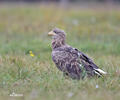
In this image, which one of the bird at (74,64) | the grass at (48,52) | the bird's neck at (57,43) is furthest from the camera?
the bird's neck at (57,43)

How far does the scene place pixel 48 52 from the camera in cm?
773

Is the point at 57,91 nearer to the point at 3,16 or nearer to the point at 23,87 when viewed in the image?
the point at 23,87

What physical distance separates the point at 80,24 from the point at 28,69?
6.31 meters

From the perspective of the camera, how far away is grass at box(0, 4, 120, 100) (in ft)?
14.9

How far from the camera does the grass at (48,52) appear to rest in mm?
4527

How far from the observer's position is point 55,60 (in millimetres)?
5391

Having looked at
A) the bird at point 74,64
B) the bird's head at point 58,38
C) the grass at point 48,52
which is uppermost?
the bird's head at point 58,38

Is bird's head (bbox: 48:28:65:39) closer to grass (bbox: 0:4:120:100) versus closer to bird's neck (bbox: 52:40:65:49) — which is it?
bird's neck (bbox: 52:40:65:49)

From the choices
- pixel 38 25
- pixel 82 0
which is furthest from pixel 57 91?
pixel 82 0

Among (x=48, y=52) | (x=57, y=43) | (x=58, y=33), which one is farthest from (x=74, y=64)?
(x=48, y=52)

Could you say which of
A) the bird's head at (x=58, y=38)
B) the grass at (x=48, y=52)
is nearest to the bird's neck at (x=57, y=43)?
the bird's head at (x=58, y=38)

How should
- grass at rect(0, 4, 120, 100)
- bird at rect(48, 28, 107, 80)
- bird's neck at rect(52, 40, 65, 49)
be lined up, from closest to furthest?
grass at rect(0, 4, 120, 100)
bird at rect(48, 28, 107, 80)
bird's neck at rect(52, 40, 65, 49)

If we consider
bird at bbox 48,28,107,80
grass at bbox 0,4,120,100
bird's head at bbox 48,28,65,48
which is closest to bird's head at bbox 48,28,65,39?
bird's head at bbox 48,28,65,48

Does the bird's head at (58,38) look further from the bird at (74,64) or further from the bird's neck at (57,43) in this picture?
the bird at (74,64)
